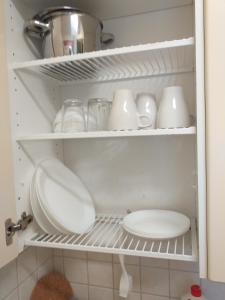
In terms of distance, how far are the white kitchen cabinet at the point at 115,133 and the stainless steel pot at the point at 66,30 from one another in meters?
0.05

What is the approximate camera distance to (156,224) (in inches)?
34.8

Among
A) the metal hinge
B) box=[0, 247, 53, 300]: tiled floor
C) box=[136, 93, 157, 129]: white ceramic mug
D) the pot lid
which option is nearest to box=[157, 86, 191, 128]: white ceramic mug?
box=[136, 93, 157, 129]: white ceramic mug

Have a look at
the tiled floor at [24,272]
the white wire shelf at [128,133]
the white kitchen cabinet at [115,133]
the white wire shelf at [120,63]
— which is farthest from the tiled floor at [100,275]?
the white wire shelf at [120,63]

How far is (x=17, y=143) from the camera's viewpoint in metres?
0.80

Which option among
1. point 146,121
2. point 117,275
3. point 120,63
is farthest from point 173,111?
point 117,275

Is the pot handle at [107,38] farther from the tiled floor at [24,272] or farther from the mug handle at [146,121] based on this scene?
the tiled floor at [24,272]

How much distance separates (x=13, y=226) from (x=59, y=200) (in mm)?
198

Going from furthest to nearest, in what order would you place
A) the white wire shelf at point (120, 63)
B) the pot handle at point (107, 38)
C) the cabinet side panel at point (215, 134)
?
the pot handle at point (107, 38) < the white wire shelf at point (120, 63) < the cabinet side panel at point (215, 134)

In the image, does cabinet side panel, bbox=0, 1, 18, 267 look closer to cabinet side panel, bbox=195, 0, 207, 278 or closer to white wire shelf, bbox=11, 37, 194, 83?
white wire shelf, bbox=11, 37, 194, 83

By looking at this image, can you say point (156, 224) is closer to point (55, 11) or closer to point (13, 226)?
point (13, 226)

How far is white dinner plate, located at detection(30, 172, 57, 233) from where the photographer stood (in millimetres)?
835

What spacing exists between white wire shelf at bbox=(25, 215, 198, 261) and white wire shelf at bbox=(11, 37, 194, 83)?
22.0 inches

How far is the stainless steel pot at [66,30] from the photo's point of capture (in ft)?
2.47

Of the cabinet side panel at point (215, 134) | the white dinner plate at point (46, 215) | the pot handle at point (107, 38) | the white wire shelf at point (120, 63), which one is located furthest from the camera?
the pot handle at point (107, 38)
